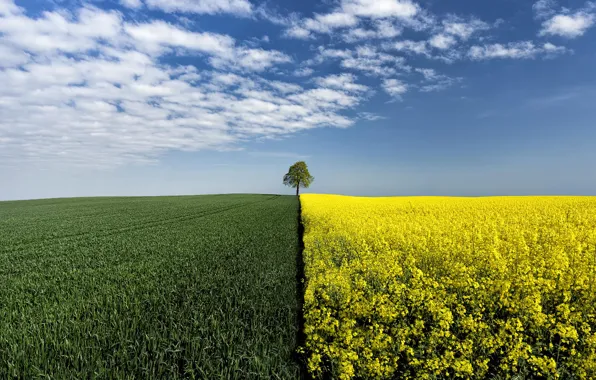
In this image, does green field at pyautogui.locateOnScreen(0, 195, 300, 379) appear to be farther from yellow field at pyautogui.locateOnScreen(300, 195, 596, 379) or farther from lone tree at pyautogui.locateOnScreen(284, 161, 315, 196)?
lone tree at pyautogui.locateOnScreen(284, 161, 315, 196)

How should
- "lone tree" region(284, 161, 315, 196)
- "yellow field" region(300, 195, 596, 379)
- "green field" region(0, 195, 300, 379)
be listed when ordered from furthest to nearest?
"lone tree" region(284, 161, 315, 196) → "green field" region(0, 195, 300, 379) → "yellow field" region(300, 195, 596, 379)

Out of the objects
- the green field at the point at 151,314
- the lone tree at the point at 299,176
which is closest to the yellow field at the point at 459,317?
the green field at the point at 151,314

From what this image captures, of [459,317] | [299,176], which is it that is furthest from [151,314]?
[299,176]

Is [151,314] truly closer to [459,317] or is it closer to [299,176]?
[459,317]

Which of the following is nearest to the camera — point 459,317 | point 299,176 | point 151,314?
point 459,317

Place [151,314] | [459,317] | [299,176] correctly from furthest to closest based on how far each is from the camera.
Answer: [299,176]
[151,314]
[459,317]

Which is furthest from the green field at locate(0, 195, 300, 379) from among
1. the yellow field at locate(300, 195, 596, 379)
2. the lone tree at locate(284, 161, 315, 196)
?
the lone tree at locate(284, 161, 315, 196)

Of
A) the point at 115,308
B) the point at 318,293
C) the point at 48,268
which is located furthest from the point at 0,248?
the point at 318,293

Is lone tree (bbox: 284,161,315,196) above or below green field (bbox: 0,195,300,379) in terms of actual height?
above

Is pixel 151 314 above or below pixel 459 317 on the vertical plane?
below

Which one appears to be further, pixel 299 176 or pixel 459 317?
pixel 299 176

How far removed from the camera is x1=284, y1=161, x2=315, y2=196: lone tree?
88.2 metres

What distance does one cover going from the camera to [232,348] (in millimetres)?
6051

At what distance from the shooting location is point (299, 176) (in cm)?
8838
